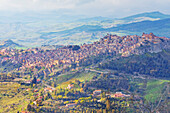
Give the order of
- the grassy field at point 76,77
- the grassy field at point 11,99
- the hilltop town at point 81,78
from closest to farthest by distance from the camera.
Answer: the grassy field at point 11,99 → the hilltop town at point 81,78 → the grassy field at point 76,77

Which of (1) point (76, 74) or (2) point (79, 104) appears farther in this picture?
(1) point (76, 74)

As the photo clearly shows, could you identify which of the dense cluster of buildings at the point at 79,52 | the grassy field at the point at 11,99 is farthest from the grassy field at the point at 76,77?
the grassy field at the point at 11,99

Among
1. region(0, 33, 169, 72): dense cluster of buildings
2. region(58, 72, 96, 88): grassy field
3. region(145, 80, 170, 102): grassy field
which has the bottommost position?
region(145, 80, 170, 102): grassy field

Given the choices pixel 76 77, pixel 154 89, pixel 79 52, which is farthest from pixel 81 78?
pixel 79 52

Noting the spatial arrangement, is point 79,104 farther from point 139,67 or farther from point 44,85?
point 139,67

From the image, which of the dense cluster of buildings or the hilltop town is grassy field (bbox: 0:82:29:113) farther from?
the dense cluster of buildings

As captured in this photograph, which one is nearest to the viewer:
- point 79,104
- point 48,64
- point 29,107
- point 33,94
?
point 29,107

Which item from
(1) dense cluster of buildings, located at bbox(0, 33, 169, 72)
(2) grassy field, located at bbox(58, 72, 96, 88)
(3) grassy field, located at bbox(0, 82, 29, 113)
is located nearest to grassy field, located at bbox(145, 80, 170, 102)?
(2) grassy field, located at bbox(58, 72, 96, 88)

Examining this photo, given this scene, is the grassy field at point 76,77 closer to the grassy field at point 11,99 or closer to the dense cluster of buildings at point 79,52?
the dense cluster of buildings at point 79,52

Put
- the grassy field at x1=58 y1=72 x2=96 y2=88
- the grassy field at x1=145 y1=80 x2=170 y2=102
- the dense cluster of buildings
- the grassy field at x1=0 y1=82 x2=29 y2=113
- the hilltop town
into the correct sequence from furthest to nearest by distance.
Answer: the dense cluster of buildings, the grassy field at x1=58 y1=72 x2=96 y2=88, the grassy field at x1=145 y1=80 x2=170 y2=102, the hilltop town, the grassy field at x1=0 y1=82 x2=29 y2=113

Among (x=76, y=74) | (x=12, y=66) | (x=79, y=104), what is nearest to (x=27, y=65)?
(x=12, y=66)

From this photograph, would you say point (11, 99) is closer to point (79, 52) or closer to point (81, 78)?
point (81, 78)
